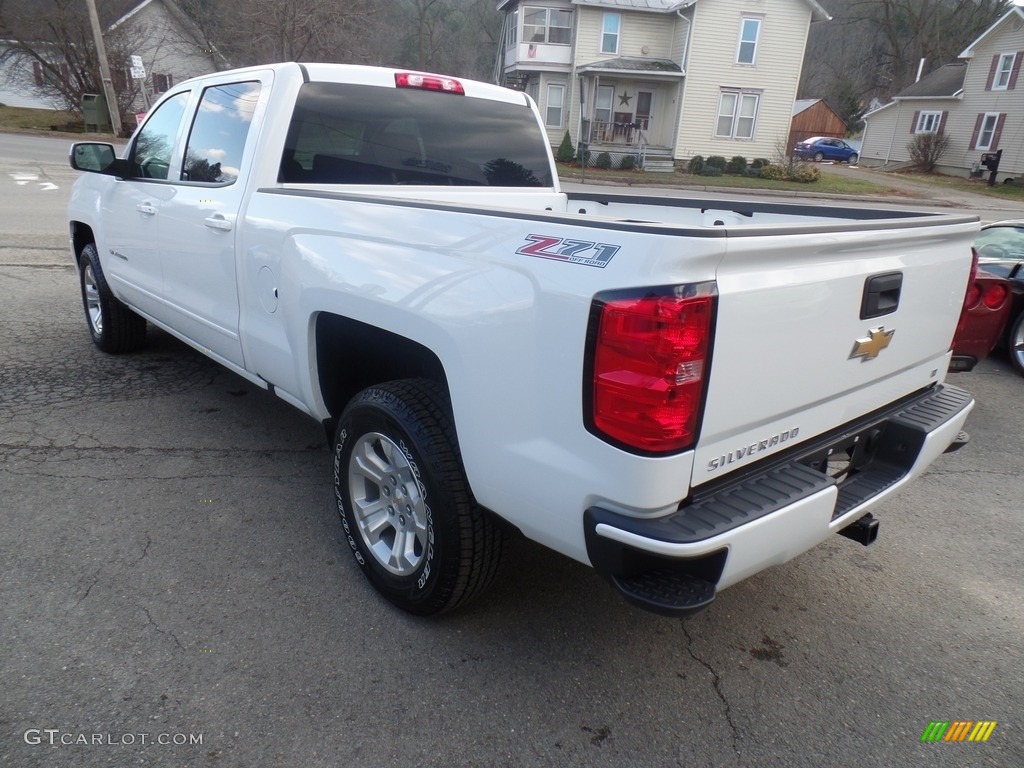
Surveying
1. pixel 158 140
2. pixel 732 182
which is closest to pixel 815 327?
pixel 158 140

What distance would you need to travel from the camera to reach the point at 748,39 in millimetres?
30781

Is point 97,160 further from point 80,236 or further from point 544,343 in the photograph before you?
point 544,343

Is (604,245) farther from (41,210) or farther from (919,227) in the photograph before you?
(41,210)

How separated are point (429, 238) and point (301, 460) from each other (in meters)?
2.17

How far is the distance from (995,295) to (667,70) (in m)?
28.4

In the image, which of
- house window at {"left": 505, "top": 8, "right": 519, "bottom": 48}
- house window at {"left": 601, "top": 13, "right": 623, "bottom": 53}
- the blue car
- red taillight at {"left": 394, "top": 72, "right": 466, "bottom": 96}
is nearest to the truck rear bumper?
red taillight at {"left": 394, "top": 72, "right": 466, "bottom": 96}

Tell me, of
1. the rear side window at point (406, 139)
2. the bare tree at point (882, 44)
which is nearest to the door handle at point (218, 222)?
the rear side window at point (406, 139)

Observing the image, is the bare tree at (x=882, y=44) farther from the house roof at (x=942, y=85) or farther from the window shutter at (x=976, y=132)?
the window shutter at (x=976, y=132)

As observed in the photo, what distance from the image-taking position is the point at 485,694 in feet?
8.16

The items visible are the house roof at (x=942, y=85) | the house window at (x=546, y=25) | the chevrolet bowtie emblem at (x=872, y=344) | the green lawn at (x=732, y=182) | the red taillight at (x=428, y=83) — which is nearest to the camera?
the chevrolet bowtie emblem at (x=872, y=344)

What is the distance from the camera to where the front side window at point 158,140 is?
444 cm

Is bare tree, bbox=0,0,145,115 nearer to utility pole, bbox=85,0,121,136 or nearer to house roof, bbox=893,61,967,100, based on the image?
utility pole, bbox=85,0,121,136

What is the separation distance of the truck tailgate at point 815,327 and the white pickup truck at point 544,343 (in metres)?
0.01

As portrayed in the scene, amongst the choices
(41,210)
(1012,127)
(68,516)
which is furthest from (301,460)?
(1012,127)
